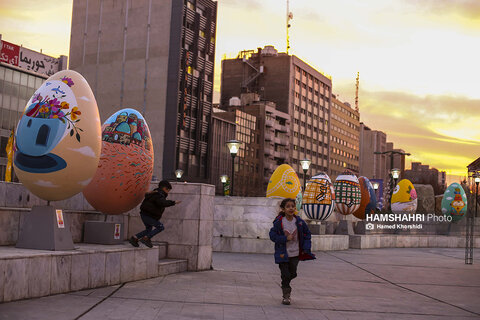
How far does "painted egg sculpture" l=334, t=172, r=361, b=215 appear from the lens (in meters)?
28.1

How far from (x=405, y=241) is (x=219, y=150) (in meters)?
58.3

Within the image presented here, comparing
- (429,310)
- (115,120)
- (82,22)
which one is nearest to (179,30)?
(82,22)

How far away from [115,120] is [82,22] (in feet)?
255

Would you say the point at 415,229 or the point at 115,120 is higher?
the point at 115,120

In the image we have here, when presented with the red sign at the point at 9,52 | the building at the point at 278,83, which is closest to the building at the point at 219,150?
the building at the point at 278,83

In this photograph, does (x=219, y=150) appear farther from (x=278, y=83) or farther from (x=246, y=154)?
(x=278, y=83)

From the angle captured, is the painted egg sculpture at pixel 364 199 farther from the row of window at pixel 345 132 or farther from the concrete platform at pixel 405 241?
the row of window at pixel 345 132

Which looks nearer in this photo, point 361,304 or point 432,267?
point 361,304

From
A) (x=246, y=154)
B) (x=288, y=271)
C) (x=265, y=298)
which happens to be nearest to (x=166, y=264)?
(x=265, y=298)

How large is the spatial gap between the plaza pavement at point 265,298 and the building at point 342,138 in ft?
392

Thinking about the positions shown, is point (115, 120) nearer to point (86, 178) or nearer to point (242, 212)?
point (86, 178)

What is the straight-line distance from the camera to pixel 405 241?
32.9 metres

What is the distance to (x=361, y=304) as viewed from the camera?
9938mm

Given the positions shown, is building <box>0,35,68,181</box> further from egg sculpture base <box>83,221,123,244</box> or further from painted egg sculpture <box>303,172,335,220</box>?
egg sculpture base <box>83,221,123,244</box>
